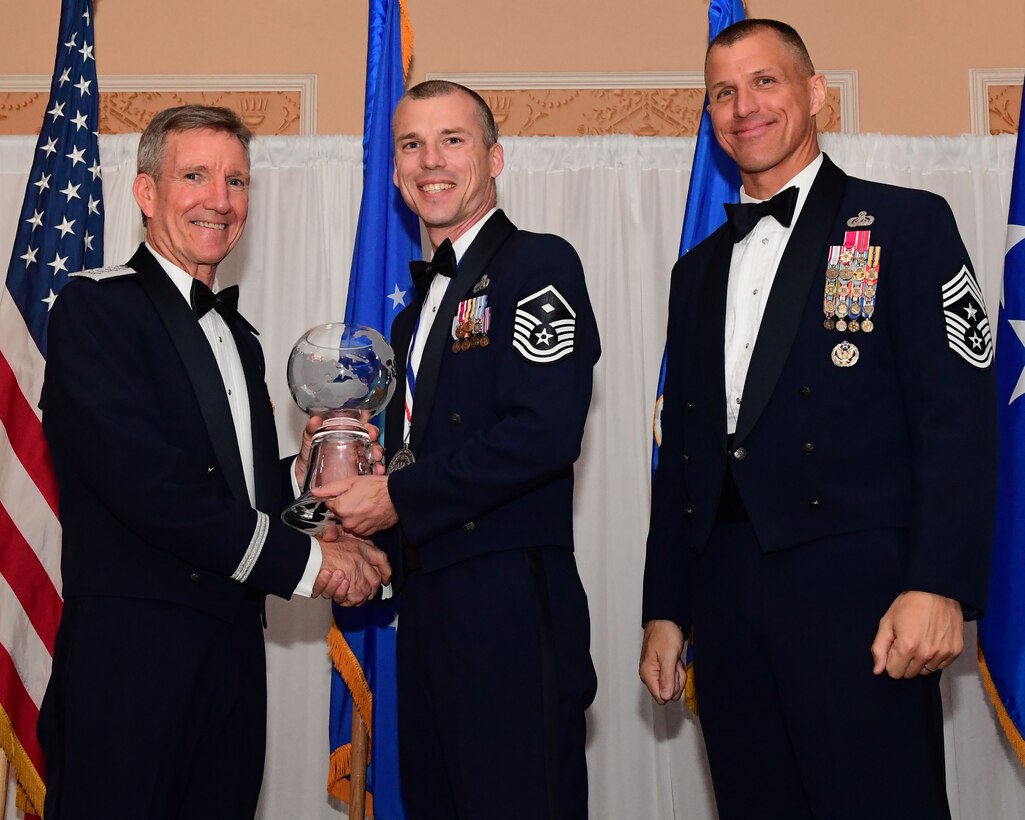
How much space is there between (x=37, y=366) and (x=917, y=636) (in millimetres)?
2771

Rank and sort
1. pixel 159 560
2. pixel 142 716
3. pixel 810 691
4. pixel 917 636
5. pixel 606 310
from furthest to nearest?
pixel 606 310 < pixel 159 560 < pixel 142 716 < pixel 810 691 < pixel 917 636

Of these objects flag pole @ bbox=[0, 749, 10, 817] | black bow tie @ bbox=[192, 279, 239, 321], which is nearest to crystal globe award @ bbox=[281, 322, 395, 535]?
black bow tie @ bbox=[192, 279, 239, 321]

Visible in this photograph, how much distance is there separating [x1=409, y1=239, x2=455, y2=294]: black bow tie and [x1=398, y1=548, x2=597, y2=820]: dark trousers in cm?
70

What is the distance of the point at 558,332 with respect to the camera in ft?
7.66

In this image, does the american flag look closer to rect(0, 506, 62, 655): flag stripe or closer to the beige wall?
rect(0, 506, 62, 655): flag stripe

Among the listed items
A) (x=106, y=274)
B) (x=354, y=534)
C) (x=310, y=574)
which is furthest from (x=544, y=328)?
(x=106, y=274)

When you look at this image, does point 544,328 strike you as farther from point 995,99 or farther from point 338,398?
point 995,99

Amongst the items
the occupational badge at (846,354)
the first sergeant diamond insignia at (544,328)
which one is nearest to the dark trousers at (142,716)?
the first sergeant diamond insignia at (544,328)

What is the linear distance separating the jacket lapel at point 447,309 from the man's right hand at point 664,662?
2.29 feet

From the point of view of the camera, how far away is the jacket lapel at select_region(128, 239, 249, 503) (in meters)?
2.43

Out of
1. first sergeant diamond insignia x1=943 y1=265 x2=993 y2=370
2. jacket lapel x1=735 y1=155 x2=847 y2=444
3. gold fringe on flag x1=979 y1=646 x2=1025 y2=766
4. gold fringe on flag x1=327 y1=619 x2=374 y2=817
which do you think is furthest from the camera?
gold fringe on flag x1=327 y1=619 x2=374 y2=817

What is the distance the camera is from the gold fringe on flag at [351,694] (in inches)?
131

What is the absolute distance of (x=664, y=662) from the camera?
247 centimetres

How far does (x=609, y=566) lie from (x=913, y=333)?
2.12 metres
